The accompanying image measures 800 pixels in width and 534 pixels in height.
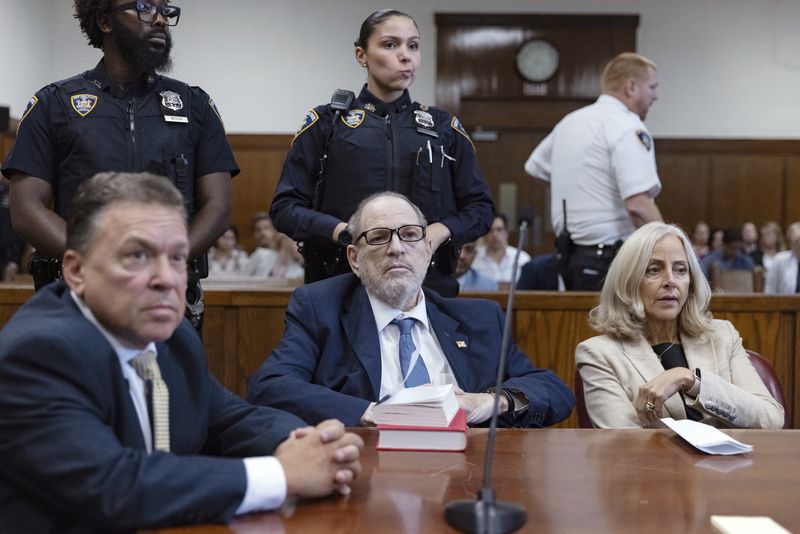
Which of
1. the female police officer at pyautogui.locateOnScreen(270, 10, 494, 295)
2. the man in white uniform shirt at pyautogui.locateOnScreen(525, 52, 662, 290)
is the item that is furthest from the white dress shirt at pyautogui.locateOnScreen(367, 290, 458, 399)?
the man in white uniform shirt at pyautogui.locateOnScreen(525, 52, 662, 290)

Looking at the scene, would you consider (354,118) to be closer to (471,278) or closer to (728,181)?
(471,278)

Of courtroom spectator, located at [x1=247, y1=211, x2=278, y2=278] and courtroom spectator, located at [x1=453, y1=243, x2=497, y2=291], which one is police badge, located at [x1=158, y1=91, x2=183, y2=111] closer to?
courtroom spectator, located at [x1=453, y1=243, x2=497, y2=291]

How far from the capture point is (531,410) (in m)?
2.63

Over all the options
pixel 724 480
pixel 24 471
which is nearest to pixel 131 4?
pixel 24 471

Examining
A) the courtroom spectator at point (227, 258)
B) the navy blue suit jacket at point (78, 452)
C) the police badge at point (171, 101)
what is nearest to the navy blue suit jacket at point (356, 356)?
the police badge at point (171, 101)

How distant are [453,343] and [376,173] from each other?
857 millimetres

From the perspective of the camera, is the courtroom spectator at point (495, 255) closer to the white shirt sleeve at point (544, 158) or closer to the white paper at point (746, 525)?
the white shirt sleeve at point (544, 158)

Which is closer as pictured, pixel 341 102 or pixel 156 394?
pixel 156 394

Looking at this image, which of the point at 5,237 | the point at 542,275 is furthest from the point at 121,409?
the point at 5,237

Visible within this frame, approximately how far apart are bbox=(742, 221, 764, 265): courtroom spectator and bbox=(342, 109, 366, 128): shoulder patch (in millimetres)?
7890

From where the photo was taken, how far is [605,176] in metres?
4.64

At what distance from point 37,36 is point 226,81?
2062 mm

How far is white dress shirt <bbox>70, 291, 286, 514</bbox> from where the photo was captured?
156 cm

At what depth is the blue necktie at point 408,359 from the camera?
9.11ft
